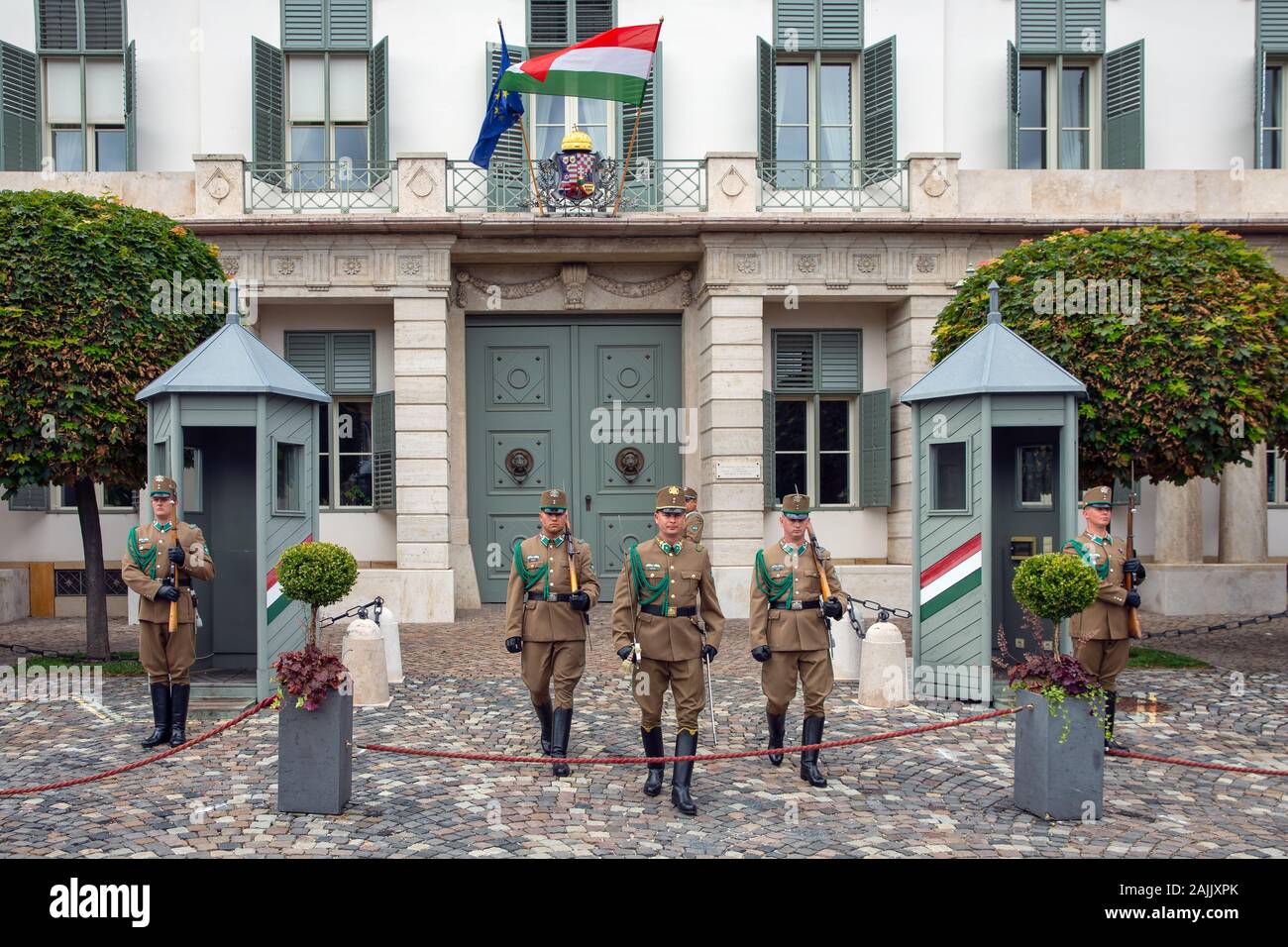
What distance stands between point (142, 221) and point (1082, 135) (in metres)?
13.3

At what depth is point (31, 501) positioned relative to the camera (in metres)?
15.7

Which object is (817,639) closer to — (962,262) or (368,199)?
(962,262)

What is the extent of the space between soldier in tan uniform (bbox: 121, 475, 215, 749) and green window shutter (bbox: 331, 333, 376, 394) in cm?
773

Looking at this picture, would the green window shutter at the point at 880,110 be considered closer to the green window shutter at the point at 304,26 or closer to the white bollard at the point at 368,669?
the green window shutter at the point at 304,26

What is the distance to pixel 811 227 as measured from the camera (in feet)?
48.8

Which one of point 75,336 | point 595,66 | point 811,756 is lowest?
point 811,756

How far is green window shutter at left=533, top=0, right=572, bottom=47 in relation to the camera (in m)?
15.7

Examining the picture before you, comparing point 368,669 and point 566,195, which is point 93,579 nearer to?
point 368,669

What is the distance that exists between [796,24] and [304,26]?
23.7ft

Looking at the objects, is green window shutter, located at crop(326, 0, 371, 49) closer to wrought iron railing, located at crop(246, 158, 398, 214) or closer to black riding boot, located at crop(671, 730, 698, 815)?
wrought iron railing, located at crop(246, 158, 398, 214)

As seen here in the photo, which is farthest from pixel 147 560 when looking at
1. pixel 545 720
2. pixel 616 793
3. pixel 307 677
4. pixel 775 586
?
pixel 775 586

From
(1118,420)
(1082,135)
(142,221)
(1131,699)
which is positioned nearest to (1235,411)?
(1118,420)
